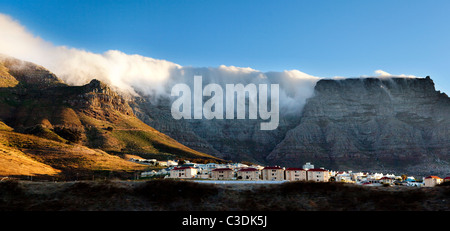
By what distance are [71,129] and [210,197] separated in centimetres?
11836

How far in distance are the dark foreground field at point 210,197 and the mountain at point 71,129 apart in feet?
180

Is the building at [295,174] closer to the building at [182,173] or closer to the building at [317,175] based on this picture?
the building at [317,175]

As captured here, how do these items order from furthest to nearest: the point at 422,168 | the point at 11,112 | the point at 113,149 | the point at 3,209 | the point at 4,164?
the point at 422,168, the point at 11,112, the point at 113,149, the point at 4,164, the point at 3,209

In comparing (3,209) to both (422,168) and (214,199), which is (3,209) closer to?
(214,199)

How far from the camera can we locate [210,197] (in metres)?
33.8

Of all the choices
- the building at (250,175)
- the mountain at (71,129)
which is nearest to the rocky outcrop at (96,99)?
the mountain at (71,129)

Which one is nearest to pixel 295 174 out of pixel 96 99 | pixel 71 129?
pixel 71 129

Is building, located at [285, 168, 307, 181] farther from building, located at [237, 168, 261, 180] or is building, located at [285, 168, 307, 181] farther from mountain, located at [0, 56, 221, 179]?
mountain, located at [0, 56, 221, 179]

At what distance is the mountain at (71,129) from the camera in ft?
337

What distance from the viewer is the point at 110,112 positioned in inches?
7111

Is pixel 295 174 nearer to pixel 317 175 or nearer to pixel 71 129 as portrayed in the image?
pixel 317 175
